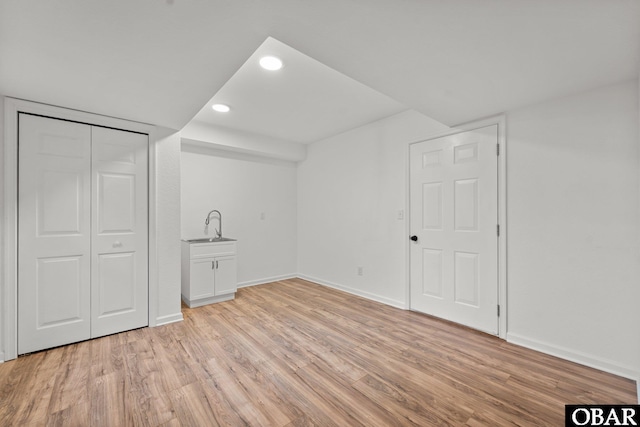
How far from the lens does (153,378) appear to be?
1.96 metres

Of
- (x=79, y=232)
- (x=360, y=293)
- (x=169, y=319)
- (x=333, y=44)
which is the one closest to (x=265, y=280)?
(x=360, y=293)

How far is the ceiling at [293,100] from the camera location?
235 cm

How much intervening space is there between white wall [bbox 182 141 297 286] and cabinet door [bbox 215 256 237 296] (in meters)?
0.68

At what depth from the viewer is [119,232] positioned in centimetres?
273

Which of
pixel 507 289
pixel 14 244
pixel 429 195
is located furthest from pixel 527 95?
pixel 14 244

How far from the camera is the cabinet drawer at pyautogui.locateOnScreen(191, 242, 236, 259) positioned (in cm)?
351

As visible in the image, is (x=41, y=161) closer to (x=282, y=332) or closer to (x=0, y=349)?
(x=0, y=349)

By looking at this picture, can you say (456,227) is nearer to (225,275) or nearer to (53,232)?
Answer: (225,275)

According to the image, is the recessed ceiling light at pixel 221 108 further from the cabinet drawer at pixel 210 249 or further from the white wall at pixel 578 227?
the white wall at pixel 578 227

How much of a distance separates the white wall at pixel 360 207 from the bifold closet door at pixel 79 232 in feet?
8.64

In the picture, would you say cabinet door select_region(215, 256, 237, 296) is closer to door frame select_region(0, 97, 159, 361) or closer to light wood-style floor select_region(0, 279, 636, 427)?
light wood-style floor select_region(0, 279, 636, 427)

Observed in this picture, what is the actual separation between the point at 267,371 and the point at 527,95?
122 inches

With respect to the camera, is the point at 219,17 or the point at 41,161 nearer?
the point at 219,17

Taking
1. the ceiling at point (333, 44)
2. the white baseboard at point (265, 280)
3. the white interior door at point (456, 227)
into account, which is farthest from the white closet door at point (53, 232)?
the white interior door at point (456, 227)
